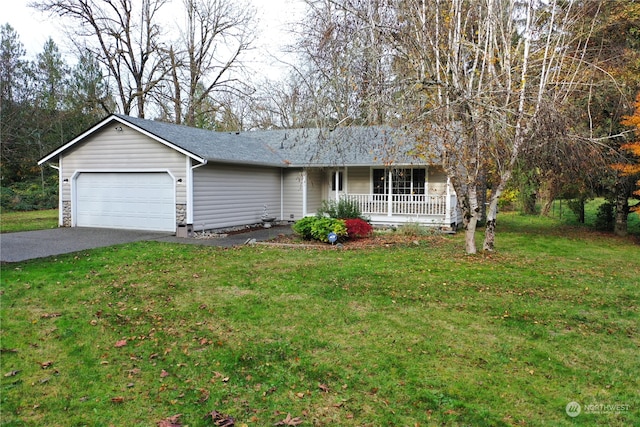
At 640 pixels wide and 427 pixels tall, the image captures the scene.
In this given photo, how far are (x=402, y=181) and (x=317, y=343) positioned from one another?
42.8 ft

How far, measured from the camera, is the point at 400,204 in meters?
16.2

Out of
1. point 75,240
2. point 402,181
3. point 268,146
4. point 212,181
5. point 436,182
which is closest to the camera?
point 75,240

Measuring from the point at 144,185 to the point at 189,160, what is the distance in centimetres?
211

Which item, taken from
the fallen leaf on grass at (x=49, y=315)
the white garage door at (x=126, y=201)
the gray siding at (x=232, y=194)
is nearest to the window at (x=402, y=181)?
the gray siding at (x=232, y=194)

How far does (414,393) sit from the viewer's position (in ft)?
12.3

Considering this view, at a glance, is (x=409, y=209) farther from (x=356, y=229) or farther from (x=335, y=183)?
(x=356, y=229)

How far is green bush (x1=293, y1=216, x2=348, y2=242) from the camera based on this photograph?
12078 mm

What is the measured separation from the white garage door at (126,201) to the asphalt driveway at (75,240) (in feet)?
1.45

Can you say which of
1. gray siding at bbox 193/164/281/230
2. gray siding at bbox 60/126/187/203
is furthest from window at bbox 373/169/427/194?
gray siding at bbox 60/126/187/203

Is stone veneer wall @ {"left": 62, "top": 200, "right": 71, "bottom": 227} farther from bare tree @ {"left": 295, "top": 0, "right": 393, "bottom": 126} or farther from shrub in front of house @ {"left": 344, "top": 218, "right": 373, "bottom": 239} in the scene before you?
bare tree @ {"left": 295, "top": 0, "right": 393, "bottom": 126}

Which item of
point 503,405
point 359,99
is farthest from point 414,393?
point 359,99

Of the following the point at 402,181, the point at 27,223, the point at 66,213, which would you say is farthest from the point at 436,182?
the point at 27,223

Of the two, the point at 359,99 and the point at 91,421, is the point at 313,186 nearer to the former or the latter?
the point at 359,99

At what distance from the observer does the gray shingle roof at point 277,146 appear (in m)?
13.1
